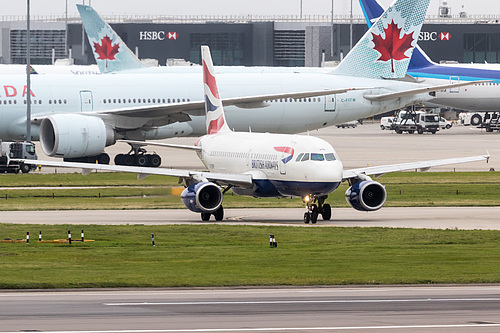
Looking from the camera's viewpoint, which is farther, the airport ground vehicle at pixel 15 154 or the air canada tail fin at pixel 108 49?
the air canada tail fin at pixel 108 49

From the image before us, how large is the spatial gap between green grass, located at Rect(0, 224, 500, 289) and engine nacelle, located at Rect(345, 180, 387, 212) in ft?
9.85

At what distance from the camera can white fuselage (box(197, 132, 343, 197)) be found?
39.1m

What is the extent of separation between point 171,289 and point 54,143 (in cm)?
3501

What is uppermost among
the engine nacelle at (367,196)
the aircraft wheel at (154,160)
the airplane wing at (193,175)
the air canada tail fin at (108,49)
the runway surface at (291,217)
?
the air canada tail fin at (108,49)

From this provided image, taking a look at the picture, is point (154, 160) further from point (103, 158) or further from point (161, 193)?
point (161, 193)

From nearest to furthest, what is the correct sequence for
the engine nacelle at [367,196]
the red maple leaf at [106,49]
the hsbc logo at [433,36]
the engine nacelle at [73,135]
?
the engine nacelle at [367,196] → the engine nacelle at [73,135] → the red maple leaf at [106,49] → the hsbc logo at [433,36]

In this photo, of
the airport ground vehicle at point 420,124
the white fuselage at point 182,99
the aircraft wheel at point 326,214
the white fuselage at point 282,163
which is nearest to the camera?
the white fuselage at point 282,163

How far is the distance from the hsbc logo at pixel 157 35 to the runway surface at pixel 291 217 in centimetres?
12936

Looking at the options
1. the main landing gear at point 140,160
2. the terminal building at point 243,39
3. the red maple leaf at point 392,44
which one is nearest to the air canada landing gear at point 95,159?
the main landing gear at point 140,160

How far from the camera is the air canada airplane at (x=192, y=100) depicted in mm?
60406

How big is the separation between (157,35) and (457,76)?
80125 millimetres

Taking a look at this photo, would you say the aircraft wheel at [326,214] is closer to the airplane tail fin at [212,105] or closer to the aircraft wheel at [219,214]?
the aircraft wheel at [219,214]

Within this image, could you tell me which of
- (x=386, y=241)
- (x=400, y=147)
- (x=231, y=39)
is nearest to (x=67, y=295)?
(x=386, y=241)

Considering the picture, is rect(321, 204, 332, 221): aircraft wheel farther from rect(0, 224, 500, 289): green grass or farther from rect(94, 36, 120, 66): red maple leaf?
rect(94, 36, 120, 66): red maple leaf
